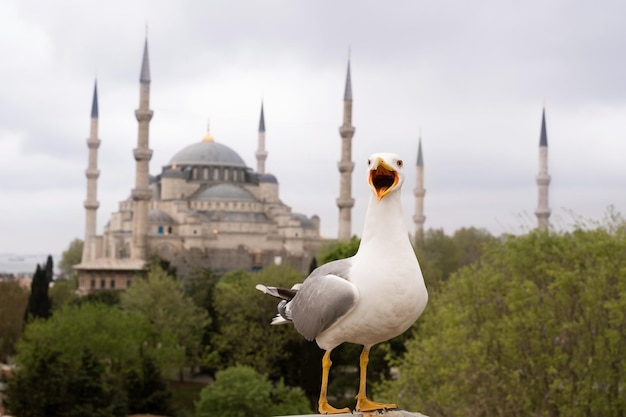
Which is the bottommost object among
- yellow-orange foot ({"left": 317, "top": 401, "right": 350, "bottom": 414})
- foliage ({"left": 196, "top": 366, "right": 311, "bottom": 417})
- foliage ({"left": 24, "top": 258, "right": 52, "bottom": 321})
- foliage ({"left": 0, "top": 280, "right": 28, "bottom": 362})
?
foliage ({"left": 196, "top": 366, "right": 311, "bottom": 417})

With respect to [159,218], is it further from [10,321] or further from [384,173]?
[384,173]

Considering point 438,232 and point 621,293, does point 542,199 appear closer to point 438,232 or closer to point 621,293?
point 438,232

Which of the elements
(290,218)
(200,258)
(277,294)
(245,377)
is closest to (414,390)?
(245,377)

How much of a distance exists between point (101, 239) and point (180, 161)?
951 cm

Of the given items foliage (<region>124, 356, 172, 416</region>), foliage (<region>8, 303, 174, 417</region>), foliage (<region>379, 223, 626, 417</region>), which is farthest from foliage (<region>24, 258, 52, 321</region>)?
foliage (<region>379, 223, 626, 417</region>)

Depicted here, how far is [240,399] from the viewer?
77.2 feet

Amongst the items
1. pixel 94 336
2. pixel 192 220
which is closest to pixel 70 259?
pixel 192 220

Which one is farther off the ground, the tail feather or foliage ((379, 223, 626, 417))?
the tail feather

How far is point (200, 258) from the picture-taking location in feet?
207

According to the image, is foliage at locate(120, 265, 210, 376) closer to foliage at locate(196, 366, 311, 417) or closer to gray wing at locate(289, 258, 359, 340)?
foliage at locate(196, 366, 311, 417)

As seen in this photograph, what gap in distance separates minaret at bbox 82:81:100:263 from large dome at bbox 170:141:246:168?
13677 mm

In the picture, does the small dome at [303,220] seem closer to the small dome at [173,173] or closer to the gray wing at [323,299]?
the small dome at [173,173]

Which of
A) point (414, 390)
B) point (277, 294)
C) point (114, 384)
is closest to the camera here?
point (277, 294)

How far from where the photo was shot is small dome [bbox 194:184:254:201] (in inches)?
2689
